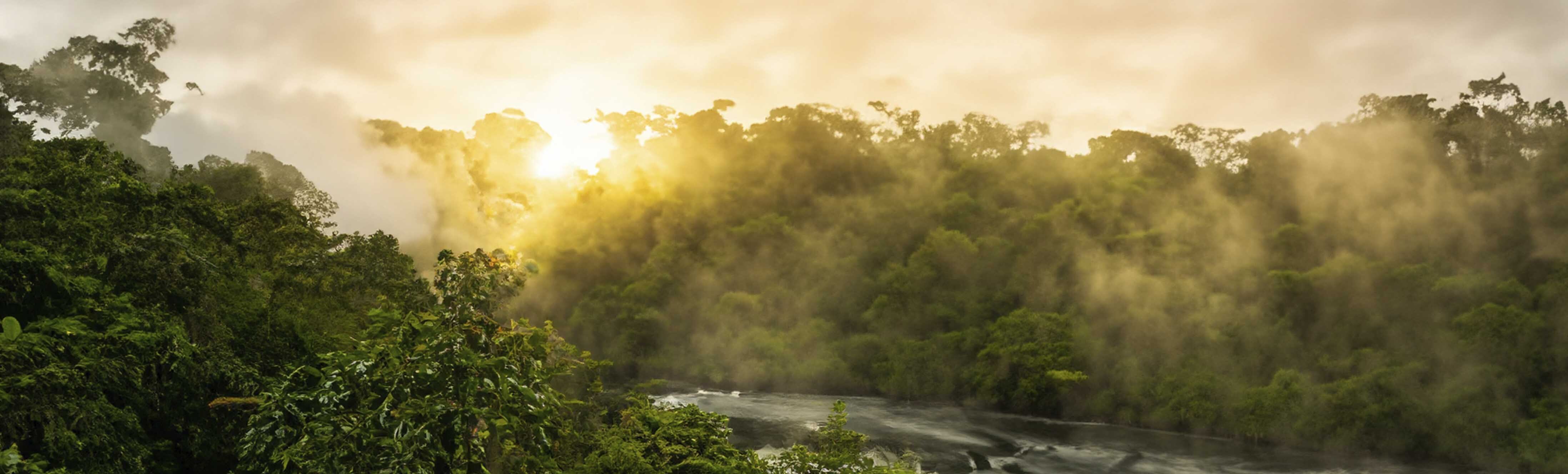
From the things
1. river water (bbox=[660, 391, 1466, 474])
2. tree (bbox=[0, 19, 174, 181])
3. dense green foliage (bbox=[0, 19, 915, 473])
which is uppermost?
tree (bbox=[0, 19, 174, 181])

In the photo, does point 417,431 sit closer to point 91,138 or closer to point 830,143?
point 91,138

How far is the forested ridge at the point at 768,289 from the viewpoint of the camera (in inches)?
368

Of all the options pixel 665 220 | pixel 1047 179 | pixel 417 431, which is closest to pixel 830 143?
pixel 665 220

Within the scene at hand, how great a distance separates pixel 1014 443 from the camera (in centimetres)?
3928

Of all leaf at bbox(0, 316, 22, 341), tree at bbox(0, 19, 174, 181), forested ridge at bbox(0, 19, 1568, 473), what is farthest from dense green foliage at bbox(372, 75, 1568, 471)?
leaf at bbox(0, 316, 22, 341)

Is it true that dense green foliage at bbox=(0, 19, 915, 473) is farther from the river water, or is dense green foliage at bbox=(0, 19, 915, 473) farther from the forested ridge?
the river water

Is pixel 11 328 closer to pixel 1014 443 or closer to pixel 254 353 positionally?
pixel 254 353

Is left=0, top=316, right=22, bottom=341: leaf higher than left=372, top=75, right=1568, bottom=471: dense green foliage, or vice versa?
left=372, top=75, right=1568, bottom=471: dense green foliage

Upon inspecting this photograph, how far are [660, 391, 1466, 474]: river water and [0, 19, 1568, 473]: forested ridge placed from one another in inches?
68.2

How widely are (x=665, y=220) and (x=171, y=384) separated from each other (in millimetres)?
59292

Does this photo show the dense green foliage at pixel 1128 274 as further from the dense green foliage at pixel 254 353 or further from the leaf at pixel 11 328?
the leaf at pixel 11 328

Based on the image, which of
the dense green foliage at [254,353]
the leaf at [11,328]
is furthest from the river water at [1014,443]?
the leaf at [11,328]

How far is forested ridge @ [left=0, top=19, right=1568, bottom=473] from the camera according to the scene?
9336 mm

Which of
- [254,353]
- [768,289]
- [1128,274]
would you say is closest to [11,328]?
[254,353]
